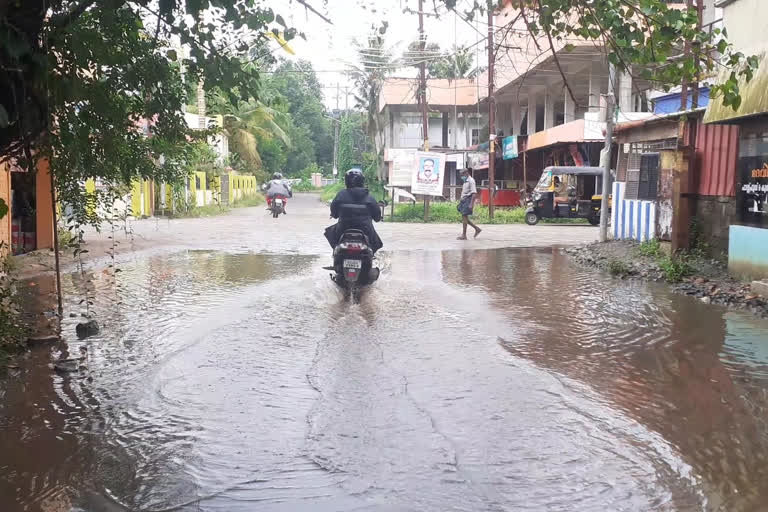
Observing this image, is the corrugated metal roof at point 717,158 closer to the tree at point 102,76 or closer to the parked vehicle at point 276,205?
the tree at point 102,76

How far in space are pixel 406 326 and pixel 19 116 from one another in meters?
4.72

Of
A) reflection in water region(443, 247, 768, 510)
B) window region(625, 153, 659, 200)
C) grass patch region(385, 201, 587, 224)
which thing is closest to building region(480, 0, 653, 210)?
window region(625, 153, 659, 200)

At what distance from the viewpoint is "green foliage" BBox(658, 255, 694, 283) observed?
11.2 m

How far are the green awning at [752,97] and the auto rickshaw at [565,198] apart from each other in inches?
629

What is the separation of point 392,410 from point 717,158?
8.92 meters

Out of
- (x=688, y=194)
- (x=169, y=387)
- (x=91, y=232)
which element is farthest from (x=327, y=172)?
(x=169, y=387)

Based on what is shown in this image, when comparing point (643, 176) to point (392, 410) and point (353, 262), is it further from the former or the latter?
point (392, 410)

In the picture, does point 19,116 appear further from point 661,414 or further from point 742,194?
point 742,194

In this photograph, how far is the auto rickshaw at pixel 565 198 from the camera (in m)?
26.0

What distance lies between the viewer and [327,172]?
90438mm

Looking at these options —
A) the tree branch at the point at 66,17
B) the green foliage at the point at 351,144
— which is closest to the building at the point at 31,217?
the tree branch at the point at 66,17

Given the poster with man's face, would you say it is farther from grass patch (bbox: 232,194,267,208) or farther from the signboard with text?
grass patch (bbox: 232,194,267,208)

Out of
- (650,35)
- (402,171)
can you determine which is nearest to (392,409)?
(650,35)

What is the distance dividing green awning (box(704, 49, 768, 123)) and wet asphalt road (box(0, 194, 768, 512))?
2.60 m
